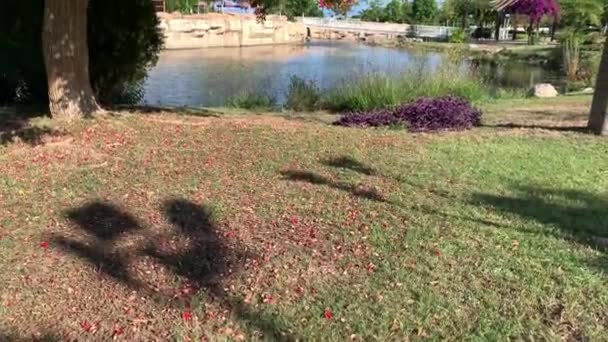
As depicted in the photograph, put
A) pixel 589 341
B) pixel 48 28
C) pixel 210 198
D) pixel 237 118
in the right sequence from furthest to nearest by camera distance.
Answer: pixel 237 118, pixel 48 28, pixel 210 198, pixel 589 341

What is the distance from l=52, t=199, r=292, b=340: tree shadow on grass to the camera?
3.20 meters

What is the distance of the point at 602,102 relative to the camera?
23.2 feet

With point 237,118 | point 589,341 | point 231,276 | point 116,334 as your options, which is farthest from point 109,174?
point 589,341

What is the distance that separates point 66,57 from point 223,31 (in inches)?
1959

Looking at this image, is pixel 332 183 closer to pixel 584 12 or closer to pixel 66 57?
pixel 66 57

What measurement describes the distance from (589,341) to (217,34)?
5359 cm

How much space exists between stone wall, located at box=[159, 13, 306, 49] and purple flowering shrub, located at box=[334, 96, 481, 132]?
35.4 m

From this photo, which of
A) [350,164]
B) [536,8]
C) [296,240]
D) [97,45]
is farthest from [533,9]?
[296,240]

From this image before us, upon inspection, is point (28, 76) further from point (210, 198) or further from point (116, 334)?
point (116, 334)

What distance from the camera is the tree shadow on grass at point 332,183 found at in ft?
15.4

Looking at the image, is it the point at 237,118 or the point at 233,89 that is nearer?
the point at 237,118

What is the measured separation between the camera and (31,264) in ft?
11.4

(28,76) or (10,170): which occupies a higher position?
(28,76)

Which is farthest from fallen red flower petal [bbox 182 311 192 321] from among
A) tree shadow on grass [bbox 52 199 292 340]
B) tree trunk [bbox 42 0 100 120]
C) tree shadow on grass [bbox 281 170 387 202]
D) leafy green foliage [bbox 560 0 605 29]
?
leafy green foliage [bbox 560 0 605 29]
